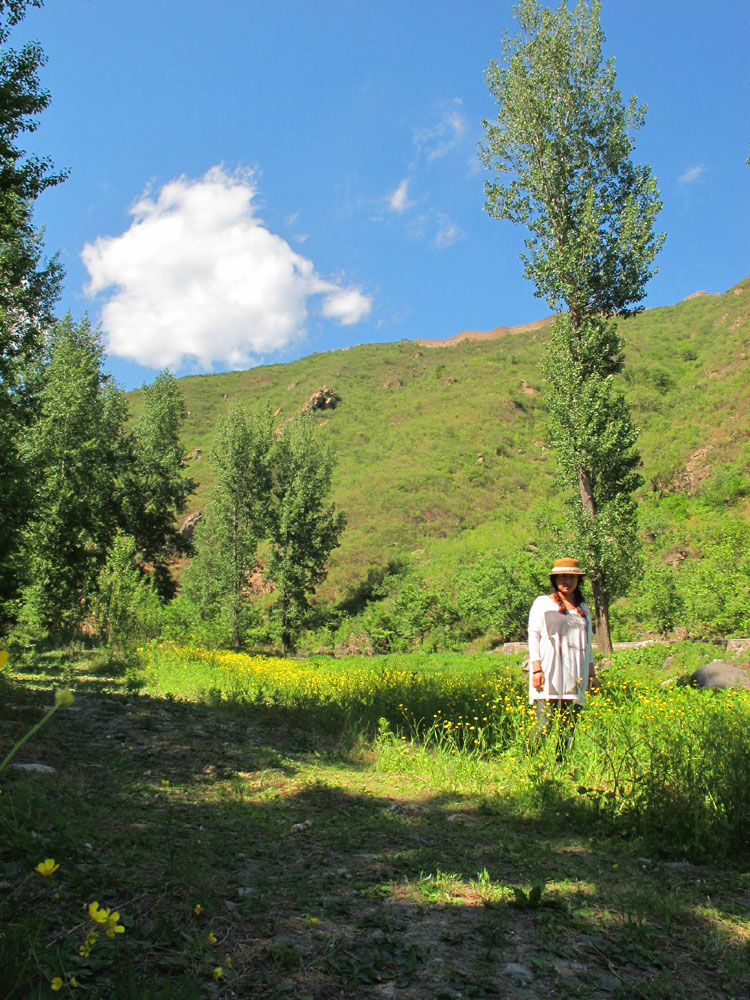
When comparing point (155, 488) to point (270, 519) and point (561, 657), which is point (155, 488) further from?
point (561, 657)

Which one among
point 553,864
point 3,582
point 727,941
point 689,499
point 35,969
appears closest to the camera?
point 35,969

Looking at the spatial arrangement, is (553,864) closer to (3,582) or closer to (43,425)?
(3,582)

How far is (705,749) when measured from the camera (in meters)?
4.49

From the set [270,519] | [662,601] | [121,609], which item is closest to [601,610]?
[662,601]

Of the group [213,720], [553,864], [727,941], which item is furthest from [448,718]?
[727,941]

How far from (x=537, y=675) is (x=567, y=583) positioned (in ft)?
2.89

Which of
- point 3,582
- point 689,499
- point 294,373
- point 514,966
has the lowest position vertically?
point 514,966

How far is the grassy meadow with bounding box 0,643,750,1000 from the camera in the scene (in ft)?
7.07

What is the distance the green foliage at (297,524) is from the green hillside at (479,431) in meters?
6.42

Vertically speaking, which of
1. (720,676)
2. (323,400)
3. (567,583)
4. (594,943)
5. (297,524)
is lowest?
(720,676)

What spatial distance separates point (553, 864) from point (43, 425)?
21.7 meters

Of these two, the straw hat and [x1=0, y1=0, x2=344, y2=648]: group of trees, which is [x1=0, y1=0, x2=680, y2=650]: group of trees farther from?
the straw hat

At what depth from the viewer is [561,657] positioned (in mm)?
5574

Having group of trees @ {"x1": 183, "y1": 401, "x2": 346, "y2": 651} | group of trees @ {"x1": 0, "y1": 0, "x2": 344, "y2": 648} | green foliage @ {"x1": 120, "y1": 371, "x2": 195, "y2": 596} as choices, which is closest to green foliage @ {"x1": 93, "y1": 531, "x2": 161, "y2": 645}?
group of trees @ {"x1": 0, "y1": 0, "x2": 344, "y2": 648}
